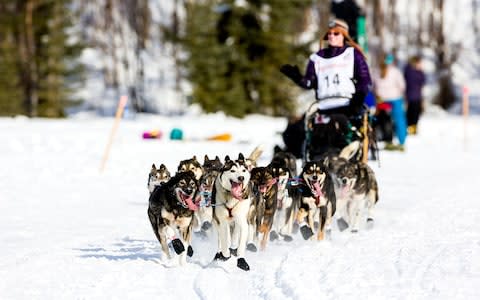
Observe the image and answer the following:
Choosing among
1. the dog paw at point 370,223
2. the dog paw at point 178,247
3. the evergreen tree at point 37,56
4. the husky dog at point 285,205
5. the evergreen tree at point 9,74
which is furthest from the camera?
the evergreen tree at point 37,56

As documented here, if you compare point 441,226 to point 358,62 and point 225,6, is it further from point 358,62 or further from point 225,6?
point 225,6

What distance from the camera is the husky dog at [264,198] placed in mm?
6340

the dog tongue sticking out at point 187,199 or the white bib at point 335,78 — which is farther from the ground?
the white bib at point 335,78

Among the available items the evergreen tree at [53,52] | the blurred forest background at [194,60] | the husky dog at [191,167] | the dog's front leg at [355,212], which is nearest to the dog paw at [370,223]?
the dog's front leg at [355,212]

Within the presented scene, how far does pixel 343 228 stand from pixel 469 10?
167 feet

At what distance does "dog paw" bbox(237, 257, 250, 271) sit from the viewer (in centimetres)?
563

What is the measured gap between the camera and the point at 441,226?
7.14m

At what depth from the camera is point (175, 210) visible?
5777mm

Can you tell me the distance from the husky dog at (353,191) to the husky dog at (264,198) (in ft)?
3.37

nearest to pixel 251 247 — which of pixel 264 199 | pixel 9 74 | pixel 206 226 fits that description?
pixel 264 199

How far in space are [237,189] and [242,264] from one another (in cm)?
55

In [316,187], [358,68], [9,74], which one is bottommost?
[9,74]

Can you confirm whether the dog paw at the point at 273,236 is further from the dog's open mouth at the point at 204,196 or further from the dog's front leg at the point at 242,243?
the dog's front leg at the point at 242,243

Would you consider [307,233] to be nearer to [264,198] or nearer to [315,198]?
[315,198]
